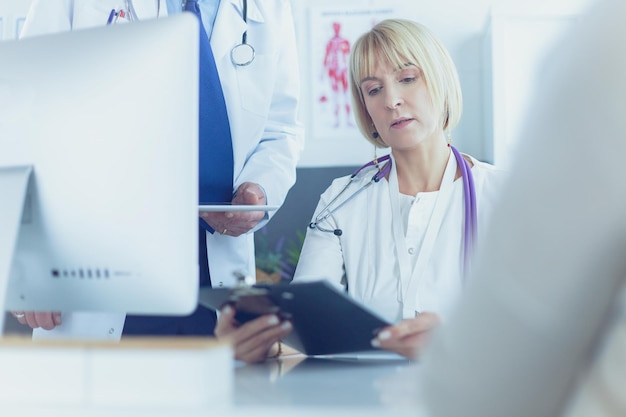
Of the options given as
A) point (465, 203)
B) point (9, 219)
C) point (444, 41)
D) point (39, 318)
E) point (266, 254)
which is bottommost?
point (266, 254)

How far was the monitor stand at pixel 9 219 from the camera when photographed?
884 millimetres

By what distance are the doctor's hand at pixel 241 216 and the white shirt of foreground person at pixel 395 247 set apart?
0.16 metres

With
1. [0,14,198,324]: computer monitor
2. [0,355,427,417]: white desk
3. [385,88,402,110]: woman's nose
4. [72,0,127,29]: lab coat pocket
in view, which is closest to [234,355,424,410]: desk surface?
[0,355,427,417]: white desk

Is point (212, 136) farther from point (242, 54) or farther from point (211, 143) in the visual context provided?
point (242, 54)

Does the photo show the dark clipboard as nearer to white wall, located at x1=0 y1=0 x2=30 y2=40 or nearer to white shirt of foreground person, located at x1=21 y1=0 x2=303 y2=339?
white shirt of foreground person, located at x1=21 y1=0 x2=303 y2=339

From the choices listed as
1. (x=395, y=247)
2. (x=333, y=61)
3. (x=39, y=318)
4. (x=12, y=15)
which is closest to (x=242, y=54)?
(x=395, y=247)

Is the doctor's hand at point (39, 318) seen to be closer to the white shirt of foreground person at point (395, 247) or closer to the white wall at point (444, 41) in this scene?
the white shirt of foreground person at point (395, 247)

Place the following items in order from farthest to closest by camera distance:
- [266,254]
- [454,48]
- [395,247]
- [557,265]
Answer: [454,48] → [266,254] → [395,247] → [557,265]

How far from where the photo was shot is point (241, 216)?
4.95 ft

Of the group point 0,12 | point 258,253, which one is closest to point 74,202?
point 258,253

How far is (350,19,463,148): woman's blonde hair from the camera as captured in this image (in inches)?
68.8

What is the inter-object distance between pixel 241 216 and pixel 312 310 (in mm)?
516

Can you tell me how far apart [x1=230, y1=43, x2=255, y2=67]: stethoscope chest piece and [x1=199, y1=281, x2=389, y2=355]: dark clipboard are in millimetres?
831

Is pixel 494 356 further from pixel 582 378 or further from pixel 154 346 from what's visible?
pixel 154 346
